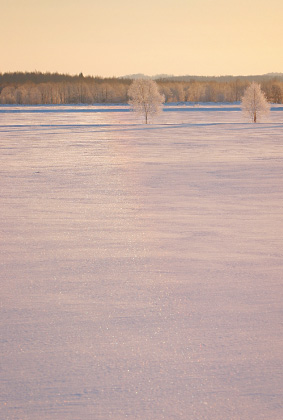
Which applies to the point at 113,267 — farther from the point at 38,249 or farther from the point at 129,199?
the point at 129,199

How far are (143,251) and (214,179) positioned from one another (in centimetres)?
778

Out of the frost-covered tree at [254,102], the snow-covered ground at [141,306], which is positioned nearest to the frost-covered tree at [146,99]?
the frost-covered tree at [254,102]

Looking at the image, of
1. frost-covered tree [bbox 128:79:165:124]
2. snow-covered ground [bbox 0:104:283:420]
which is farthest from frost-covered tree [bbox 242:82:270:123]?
snow-covered ground [bbox 0:104:283:420]

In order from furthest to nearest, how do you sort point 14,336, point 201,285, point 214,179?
point 214,179 → point 201,285 → point 14,336

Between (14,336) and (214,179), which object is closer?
(14,336)

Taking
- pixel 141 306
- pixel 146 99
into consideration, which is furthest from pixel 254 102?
pixel 141 306

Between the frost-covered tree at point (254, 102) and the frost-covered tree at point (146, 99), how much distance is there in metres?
8.75

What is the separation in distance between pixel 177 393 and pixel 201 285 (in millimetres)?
2250

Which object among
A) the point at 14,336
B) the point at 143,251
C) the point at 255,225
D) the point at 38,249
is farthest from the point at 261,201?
the point at 14,336

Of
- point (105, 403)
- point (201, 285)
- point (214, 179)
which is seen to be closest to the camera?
point (105, 403)

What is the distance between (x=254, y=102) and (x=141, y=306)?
51737mm

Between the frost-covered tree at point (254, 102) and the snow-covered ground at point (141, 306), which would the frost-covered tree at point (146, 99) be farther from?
the snow-covered ground at point (141, 306)

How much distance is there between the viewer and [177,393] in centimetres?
351

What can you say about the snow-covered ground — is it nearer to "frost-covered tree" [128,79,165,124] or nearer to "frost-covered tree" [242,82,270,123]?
"frost-covered tree" [242,82,270,123]
